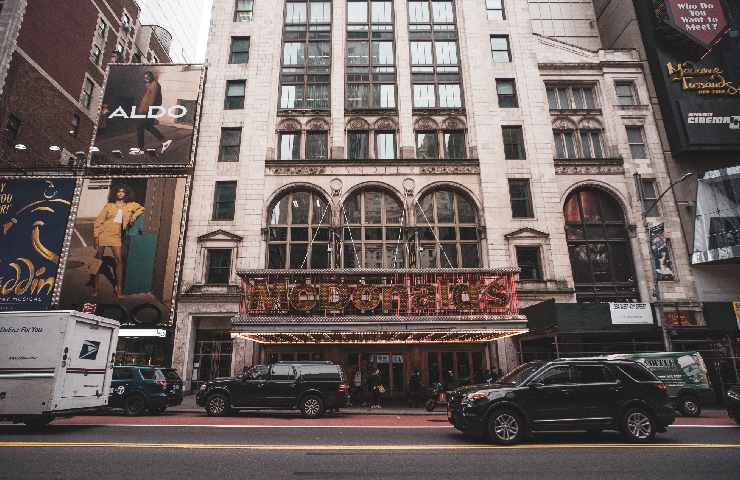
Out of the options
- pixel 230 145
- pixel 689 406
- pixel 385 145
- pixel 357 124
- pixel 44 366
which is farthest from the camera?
pixel 357 124

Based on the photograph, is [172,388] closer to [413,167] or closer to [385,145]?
[413,167]

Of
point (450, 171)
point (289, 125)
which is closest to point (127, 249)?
point (289, 125)

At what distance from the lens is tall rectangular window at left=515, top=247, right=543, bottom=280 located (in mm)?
22938

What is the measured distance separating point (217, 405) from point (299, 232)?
11.9 meters

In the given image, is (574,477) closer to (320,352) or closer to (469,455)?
(469,455)

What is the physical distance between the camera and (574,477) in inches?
244

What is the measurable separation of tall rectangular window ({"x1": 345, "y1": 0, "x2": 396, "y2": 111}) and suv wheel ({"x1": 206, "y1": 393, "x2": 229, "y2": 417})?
19316 millimetres

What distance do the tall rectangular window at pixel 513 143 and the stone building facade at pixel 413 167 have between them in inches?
3.6

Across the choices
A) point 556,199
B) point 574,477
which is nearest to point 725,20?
point 556,199

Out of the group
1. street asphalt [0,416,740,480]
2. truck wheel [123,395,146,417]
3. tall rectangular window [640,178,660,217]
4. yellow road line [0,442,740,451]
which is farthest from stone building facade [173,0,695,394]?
yellow road line [0,442,740,451]

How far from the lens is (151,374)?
1545cm

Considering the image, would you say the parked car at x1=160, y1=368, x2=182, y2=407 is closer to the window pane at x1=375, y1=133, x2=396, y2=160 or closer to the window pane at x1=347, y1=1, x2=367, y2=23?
the window pane at x1=375, y1=133, x2=396, y2=160

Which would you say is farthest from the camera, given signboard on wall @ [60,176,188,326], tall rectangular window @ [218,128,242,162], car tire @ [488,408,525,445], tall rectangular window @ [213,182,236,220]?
tall rectangular window @ [218,128,242,162]

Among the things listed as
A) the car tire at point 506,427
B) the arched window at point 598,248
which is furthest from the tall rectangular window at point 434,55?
the car tire at point 506,427
